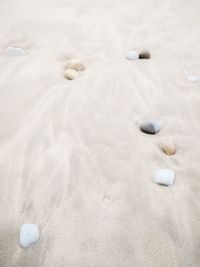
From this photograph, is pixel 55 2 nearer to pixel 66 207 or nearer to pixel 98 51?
pixel 98 51

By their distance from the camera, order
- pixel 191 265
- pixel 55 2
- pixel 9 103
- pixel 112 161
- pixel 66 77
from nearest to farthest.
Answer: pixel 191 265, pixel 112 161, pixel 9 103, pixel 66 77, pixel 55 2

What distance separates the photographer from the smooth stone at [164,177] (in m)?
1.45

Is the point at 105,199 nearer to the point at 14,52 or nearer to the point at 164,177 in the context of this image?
the point at 164,177

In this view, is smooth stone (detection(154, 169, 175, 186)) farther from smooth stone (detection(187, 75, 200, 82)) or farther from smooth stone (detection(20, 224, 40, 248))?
smooth stone (detection(187, 75, 200, 82))

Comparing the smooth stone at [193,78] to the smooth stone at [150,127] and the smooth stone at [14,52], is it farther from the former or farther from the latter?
the smooth stone at [14,52]

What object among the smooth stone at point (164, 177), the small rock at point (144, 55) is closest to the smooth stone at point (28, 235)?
the smooth stone at point (164, 177)

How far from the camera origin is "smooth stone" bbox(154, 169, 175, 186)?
145 cm

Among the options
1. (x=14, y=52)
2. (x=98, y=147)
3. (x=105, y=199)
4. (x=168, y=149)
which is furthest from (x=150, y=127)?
(x=14, y=52)

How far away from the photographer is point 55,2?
10.8 feet

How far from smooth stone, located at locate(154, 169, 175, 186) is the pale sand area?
0.09 feet

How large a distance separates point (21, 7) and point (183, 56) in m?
1.73

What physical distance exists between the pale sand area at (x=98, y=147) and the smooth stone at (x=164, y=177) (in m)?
0.03

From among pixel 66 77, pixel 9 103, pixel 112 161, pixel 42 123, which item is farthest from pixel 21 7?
pixel 112 161

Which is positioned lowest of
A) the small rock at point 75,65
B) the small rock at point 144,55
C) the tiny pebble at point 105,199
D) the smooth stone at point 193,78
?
the tiny pebble at point 105,199
